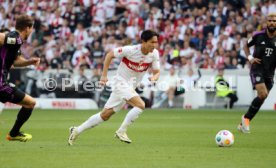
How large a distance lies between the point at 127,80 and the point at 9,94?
2.31 meters

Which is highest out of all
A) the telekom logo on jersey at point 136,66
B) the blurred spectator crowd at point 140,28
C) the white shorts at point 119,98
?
the telekom logo on jersey at point 136,66

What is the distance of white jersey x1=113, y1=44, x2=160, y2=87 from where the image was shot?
537 inches

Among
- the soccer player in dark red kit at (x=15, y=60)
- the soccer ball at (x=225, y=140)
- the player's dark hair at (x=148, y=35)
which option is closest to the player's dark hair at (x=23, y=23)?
the soccer player in dark red kit at (x=15, y=60)

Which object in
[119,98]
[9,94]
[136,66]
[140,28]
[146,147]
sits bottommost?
[140,28]

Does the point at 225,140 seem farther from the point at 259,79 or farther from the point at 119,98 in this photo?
the point at 259,79

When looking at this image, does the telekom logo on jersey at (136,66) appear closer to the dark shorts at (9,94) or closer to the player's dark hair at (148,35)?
the player's dark hair at (148,35)

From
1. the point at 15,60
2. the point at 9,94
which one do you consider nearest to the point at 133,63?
the point at 15,60

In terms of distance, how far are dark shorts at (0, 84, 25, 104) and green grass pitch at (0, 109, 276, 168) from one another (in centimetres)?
82

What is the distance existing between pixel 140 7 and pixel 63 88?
5.79 meters

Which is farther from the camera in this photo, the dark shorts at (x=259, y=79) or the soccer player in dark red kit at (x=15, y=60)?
the dark shorts at (x=259, y=79)

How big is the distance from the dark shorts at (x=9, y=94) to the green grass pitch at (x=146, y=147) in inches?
32.3

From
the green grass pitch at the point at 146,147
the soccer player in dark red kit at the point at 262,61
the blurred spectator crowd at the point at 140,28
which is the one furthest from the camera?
the blurred spectator crowd at the point at 140,28

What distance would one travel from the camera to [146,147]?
1277 centimetres

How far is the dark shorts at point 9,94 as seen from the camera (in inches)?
495
